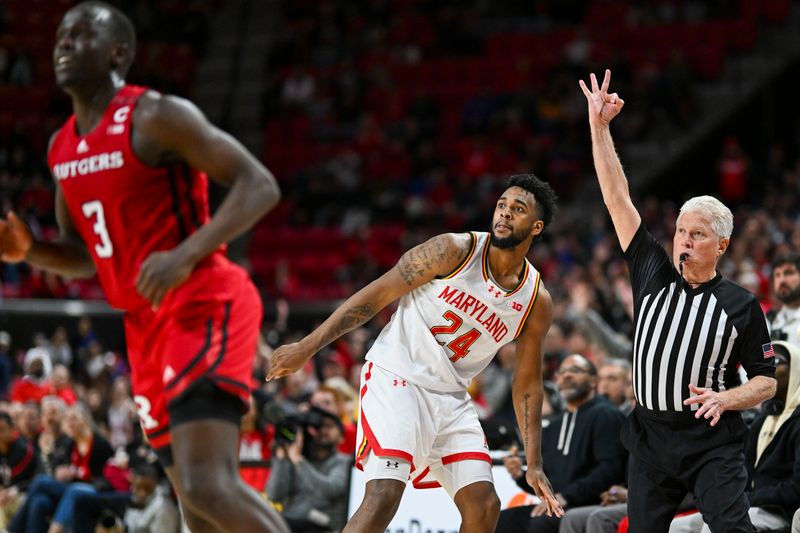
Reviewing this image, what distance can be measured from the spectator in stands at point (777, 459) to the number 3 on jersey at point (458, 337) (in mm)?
1645

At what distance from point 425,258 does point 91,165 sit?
6.67ft

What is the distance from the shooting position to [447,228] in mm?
18125

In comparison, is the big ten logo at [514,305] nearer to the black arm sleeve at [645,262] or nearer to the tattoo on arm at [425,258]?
the tattoo on arm at [425,258]

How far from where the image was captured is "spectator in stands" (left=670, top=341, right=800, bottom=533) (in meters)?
5.97

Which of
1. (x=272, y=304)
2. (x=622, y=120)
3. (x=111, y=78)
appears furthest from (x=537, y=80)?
(x=111, y=78)

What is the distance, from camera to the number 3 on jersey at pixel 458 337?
5523mm

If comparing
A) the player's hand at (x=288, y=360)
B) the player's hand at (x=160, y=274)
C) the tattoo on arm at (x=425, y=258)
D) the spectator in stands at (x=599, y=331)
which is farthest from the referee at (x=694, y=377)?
the spectator in stands at (x=599, y=331)

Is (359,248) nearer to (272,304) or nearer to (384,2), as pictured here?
(272,304)

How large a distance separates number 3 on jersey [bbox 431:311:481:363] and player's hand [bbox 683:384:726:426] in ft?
3.69

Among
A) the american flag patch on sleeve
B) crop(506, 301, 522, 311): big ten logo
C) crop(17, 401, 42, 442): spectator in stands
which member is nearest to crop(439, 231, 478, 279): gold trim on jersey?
crop(506, 301, 522, 311): big ten logo

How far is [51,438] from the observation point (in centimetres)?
1072

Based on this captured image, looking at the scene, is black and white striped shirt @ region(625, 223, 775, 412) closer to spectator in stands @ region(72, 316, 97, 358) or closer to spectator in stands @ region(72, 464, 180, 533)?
spectator in stands @ region(72, 464, 180, 533)

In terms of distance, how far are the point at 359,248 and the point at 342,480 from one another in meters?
10.5

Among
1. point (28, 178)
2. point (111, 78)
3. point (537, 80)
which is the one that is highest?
point (537, 80)
